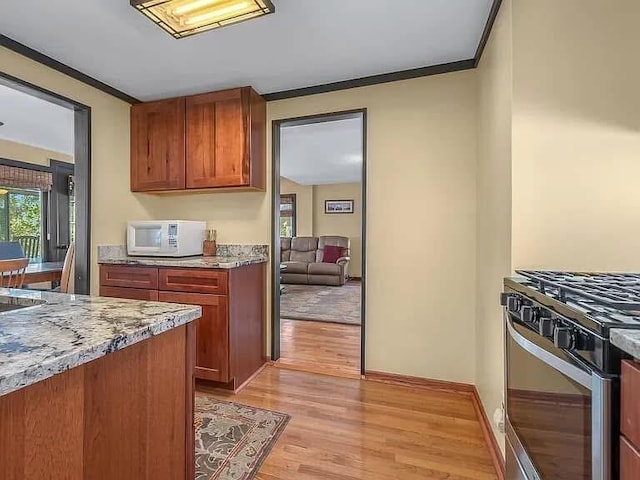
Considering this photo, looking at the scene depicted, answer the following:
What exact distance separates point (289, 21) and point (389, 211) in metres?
1.42

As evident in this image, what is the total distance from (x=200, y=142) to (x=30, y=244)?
338cm

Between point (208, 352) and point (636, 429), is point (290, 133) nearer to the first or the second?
point (208, 352)

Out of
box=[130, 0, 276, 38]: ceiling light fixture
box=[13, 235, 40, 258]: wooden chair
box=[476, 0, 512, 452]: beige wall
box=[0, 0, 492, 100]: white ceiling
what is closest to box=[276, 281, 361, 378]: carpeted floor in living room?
box=[476, 0, 512, 452]: beige wall

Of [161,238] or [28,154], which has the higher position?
[28,154]

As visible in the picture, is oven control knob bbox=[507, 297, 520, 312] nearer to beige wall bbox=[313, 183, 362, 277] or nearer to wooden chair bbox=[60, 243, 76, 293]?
wooden chair bbox=[60, 243, 76, 293]

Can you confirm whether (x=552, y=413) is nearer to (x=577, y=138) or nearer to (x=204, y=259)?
(x=577, y=138)

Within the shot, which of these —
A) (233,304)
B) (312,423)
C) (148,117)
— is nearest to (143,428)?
(312,423)

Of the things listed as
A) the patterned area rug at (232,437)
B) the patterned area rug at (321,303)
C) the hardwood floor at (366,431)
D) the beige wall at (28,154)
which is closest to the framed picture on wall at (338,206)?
the patterned area rug at (321,303)

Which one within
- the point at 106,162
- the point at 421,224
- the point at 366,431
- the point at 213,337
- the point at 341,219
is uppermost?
the point at 106,162

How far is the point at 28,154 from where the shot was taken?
4.48 m

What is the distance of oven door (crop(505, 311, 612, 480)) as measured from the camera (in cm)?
70

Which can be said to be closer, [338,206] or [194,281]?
[194,281]

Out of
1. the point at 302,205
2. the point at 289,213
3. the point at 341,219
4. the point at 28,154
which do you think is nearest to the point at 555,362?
the point at 28,154

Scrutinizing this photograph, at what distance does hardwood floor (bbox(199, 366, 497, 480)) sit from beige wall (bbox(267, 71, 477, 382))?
289mm
